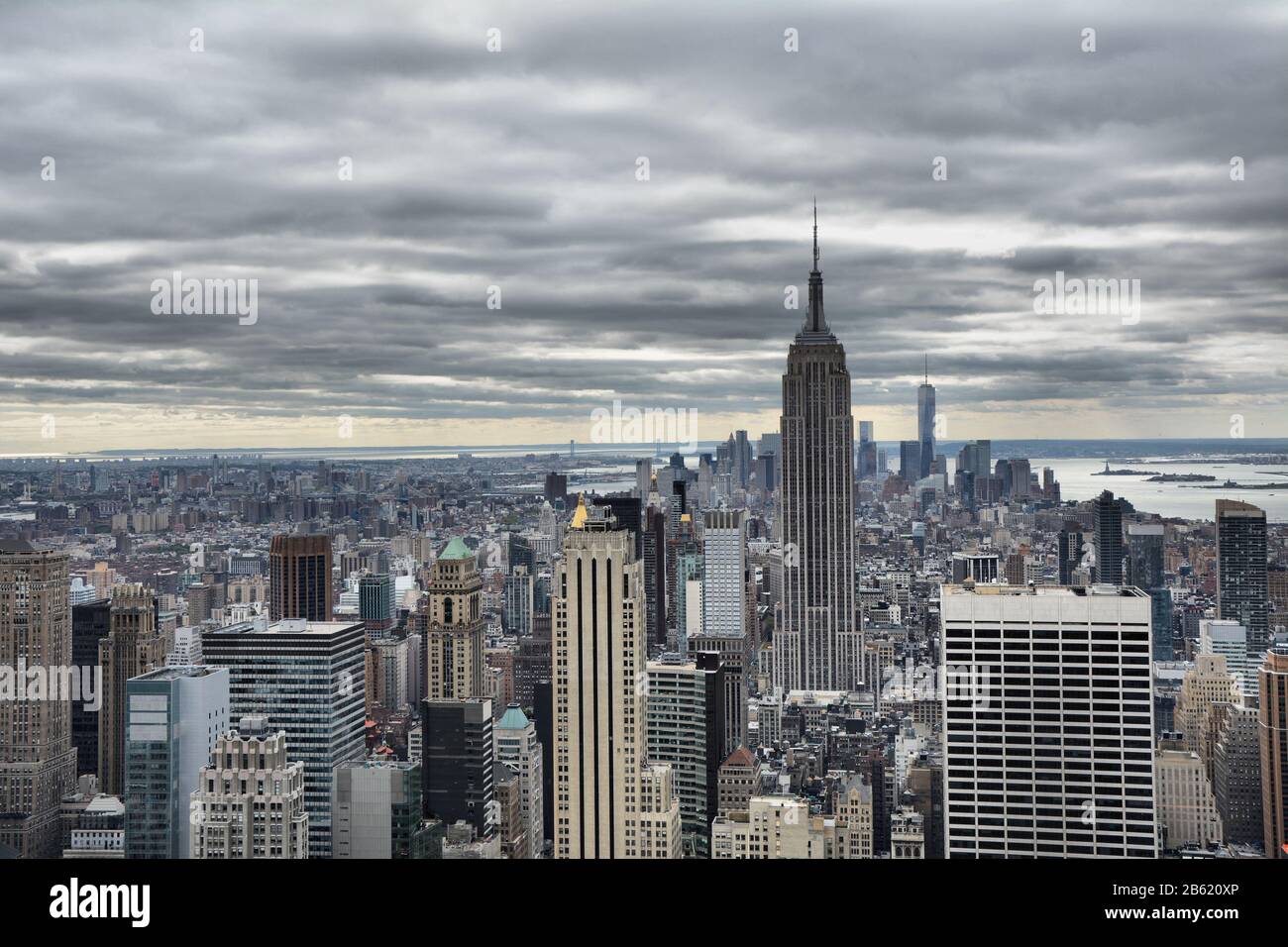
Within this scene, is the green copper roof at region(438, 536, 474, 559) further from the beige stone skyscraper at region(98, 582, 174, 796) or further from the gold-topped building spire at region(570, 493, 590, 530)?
the beige stone skyscraper at region(98, 582, 174, 796)

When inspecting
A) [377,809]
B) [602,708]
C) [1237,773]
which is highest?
[602,708]

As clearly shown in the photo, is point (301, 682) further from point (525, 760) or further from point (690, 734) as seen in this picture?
point (690, 734)

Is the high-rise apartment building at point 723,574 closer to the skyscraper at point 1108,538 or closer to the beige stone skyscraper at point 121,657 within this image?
the skyscraper at point 1108,538

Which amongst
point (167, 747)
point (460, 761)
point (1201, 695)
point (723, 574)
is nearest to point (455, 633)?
point (460, 761)

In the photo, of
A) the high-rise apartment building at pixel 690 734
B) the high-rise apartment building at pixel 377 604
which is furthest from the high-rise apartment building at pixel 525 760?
the high-rise apartment building at pixel 377 604

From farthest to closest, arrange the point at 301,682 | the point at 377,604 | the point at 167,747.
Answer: the point at 377,604
the point at 301,682
the point at 167,747
